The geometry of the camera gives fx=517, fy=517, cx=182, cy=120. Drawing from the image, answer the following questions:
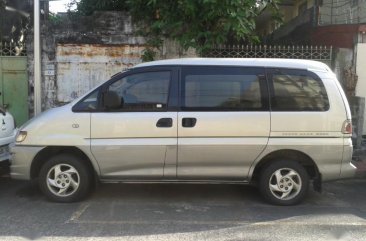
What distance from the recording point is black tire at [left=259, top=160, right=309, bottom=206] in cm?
640

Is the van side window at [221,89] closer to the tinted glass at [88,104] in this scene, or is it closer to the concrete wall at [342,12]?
the tinted glass at [88,104]

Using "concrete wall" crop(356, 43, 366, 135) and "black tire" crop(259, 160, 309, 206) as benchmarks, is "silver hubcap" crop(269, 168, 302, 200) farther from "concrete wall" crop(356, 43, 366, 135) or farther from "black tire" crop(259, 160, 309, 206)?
"concrete wall" crop(356, 43, 366, 135)

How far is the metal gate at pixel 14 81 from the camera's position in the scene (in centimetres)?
1069

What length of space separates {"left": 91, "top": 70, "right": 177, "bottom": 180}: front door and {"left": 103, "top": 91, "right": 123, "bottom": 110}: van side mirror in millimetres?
44

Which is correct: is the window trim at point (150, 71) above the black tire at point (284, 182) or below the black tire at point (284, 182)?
above

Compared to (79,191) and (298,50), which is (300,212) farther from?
(298,50)

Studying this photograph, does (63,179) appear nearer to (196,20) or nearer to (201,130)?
(201,130)

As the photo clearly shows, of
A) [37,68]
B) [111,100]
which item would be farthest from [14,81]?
[111,100]

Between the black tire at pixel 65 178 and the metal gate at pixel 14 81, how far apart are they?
4655 millimetres

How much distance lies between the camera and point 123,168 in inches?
251

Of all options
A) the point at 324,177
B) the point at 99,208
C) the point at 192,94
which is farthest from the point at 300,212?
the point at 99,208

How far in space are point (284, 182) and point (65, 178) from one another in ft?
8.98

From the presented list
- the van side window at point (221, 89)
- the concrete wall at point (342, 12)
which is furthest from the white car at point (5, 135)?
the concrete wall at point (342, 12)

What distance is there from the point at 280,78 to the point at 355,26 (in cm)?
472
